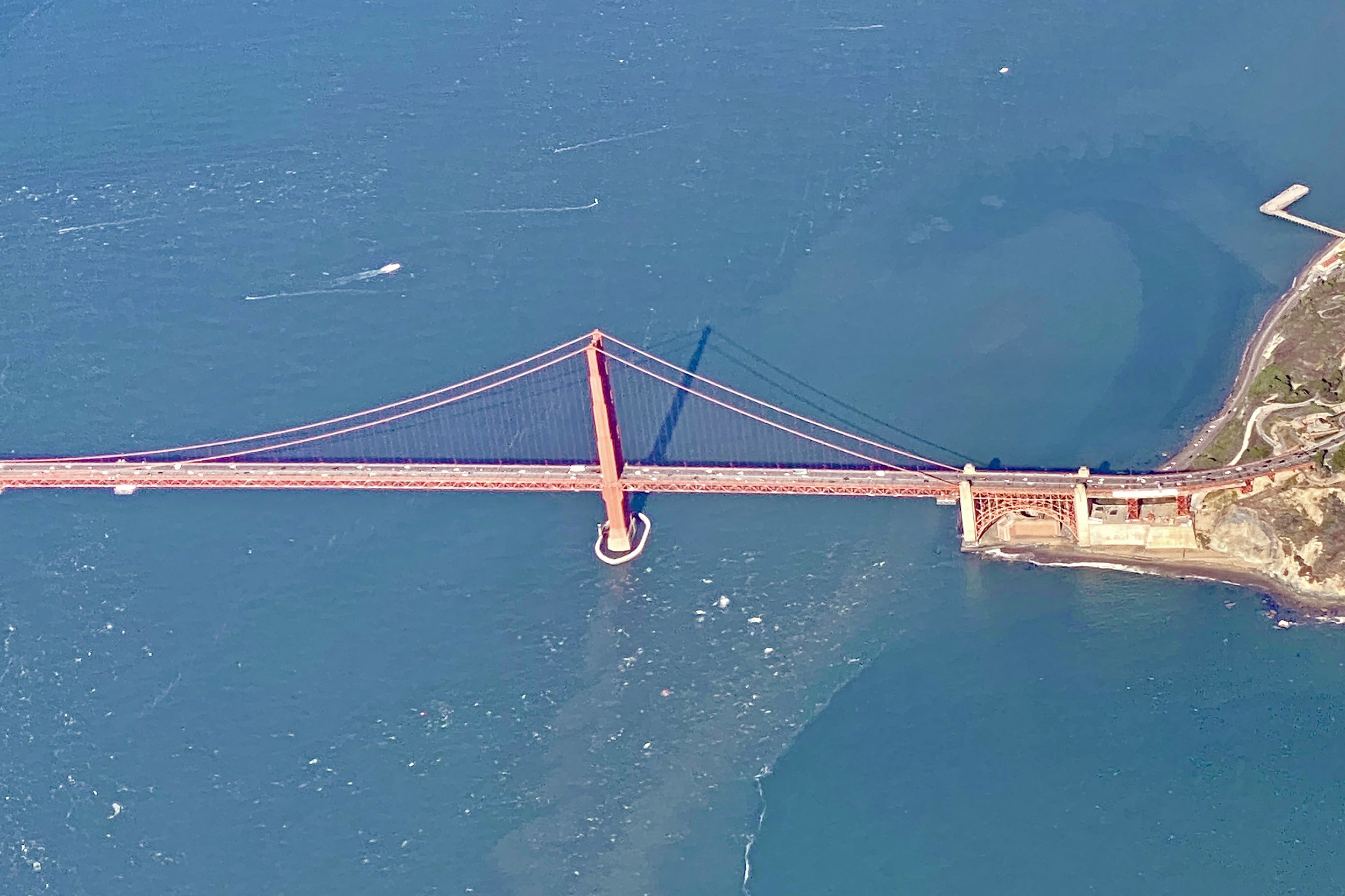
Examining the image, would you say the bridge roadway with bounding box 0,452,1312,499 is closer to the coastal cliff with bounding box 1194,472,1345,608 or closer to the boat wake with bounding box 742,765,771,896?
the coastal cliff with bounding box 1194,472,1345,608

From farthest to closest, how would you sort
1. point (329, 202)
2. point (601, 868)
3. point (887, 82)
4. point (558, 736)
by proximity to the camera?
point (887, 82) → point (329, 202) → point (558, 736) → point (601, 868)

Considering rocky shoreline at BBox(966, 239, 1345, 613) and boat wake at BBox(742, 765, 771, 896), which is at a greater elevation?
rocky shoreline at BBox(966, 239, 1345, 613)

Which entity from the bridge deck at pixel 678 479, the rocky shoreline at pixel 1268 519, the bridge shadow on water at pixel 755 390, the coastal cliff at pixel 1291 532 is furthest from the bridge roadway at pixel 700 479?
the bridge shadow on water at pixel 755 390

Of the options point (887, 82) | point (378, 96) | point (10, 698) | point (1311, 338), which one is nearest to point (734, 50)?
point (887, 82)

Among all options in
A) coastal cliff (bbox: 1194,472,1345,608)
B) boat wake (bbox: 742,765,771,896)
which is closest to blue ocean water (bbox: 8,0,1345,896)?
boat wake (bbox: 742,765,771,896)

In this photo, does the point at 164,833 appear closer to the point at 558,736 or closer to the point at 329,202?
the point at 558,736

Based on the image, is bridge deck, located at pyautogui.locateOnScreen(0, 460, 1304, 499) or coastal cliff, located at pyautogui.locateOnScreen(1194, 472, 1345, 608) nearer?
coastal cliff, located at pyautogui.locateOnScreen(1194, 472, 1345, 608)

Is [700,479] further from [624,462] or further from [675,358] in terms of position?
[675,358]
